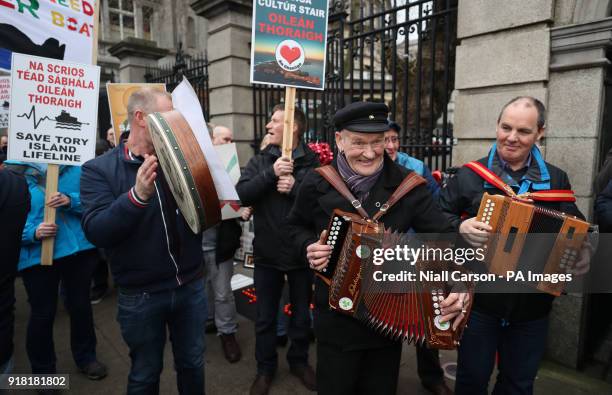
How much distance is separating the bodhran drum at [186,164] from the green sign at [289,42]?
140 centimetres

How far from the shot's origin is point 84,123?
3.03m

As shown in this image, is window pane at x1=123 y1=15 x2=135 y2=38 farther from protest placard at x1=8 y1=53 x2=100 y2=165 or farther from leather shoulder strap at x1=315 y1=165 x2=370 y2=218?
leather shoulder strap at x1=315 y1=165 x2=370 y2=218

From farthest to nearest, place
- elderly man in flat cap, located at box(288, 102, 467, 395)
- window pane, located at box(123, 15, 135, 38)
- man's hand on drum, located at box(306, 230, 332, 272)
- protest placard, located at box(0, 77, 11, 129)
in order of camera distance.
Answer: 1. window pane, located at box(123, 15, 135, 38)
2. protest placard, located at box(0, 77, 11, 129)
3. elderly man in flat cap, located at box(288, 102, 467, 395)
4. man's hand on drum, located at box(306, 230, 332, 272)

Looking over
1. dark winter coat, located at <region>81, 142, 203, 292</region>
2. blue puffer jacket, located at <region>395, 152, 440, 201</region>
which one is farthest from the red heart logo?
dark winter coat, located at <region>81, 142, 203, 292</region>

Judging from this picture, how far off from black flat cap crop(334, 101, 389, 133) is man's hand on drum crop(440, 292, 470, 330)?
0.88m

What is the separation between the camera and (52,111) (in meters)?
2.94

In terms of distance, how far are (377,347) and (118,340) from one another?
318 centimetres

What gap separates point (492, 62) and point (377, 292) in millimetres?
2909

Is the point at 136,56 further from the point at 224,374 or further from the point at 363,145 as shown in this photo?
the point at 363,145

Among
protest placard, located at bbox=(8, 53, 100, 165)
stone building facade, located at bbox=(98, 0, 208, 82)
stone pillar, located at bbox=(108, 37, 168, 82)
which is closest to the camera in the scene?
protest placard, located at bbox=(8, 53, 100, 165)

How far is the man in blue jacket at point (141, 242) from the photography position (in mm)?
2107

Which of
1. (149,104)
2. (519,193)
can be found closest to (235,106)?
(149,104)

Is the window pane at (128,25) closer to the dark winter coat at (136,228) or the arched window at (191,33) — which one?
the arched window at (191,33)

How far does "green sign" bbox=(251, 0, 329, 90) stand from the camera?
306 centimetres
